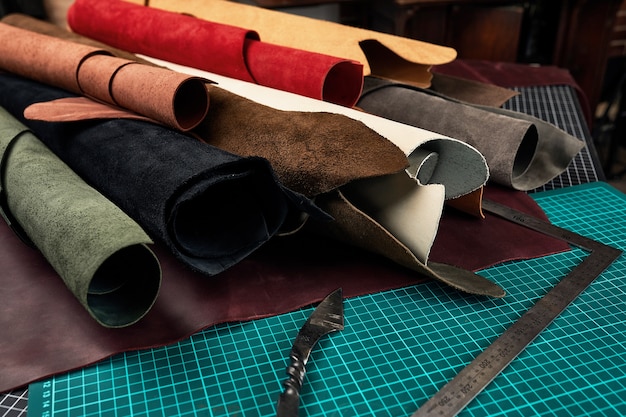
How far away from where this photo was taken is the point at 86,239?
944 mm

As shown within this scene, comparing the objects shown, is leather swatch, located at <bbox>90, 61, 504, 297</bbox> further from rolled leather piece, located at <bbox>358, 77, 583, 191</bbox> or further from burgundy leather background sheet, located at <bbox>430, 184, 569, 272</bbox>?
rolled leather piece, located at <bbox>358, 77, 583, 191</bbox>

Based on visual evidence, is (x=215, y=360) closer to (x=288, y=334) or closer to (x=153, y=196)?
(x=288, y=334)

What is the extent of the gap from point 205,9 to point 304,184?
1201 mm

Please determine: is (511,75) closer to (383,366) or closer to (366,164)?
(366,164)

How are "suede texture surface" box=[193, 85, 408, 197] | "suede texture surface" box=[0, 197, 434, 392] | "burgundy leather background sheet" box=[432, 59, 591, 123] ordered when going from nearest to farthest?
1. "suede texture surface" box=[0, 197, 434, 392]
2. "suede texture surface" box=[193, 85, 408, 197]
3. "burgundy leather background sheet" box=[432, 59, 591, 123]

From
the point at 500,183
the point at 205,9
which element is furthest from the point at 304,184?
the point at 205,9

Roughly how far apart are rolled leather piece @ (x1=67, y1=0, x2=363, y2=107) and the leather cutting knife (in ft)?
1.97

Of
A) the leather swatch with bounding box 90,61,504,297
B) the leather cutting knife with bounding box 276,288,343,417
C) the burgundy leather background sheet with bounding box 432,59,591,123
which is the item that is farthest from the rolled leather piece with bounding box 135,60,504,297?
the burgundy leather background sheet with bounding box 432,59,591,123

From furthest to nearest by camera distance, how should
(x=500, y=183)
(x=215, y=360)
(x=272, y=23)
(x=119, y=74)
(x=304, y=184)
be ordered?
(x=272, y=23)
(x=500, y=183)
(x=119, y=74)
(x=304, y=184)
(x=215, y=360)

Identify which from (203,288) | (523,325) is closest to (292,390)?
(203,288)

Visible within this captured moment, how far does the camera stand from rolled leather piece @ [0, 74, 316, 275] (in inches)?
40.9

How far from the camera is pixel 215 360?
982 millimetres

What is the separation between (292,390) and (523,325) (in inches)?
17.4

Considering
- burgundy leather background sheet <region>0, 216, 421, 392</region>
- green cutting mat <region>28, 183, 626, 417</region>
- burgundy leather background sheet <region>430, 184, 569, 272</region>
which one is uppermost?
burgundy leather background sheet <region>0, 216, 421, 392</region>
